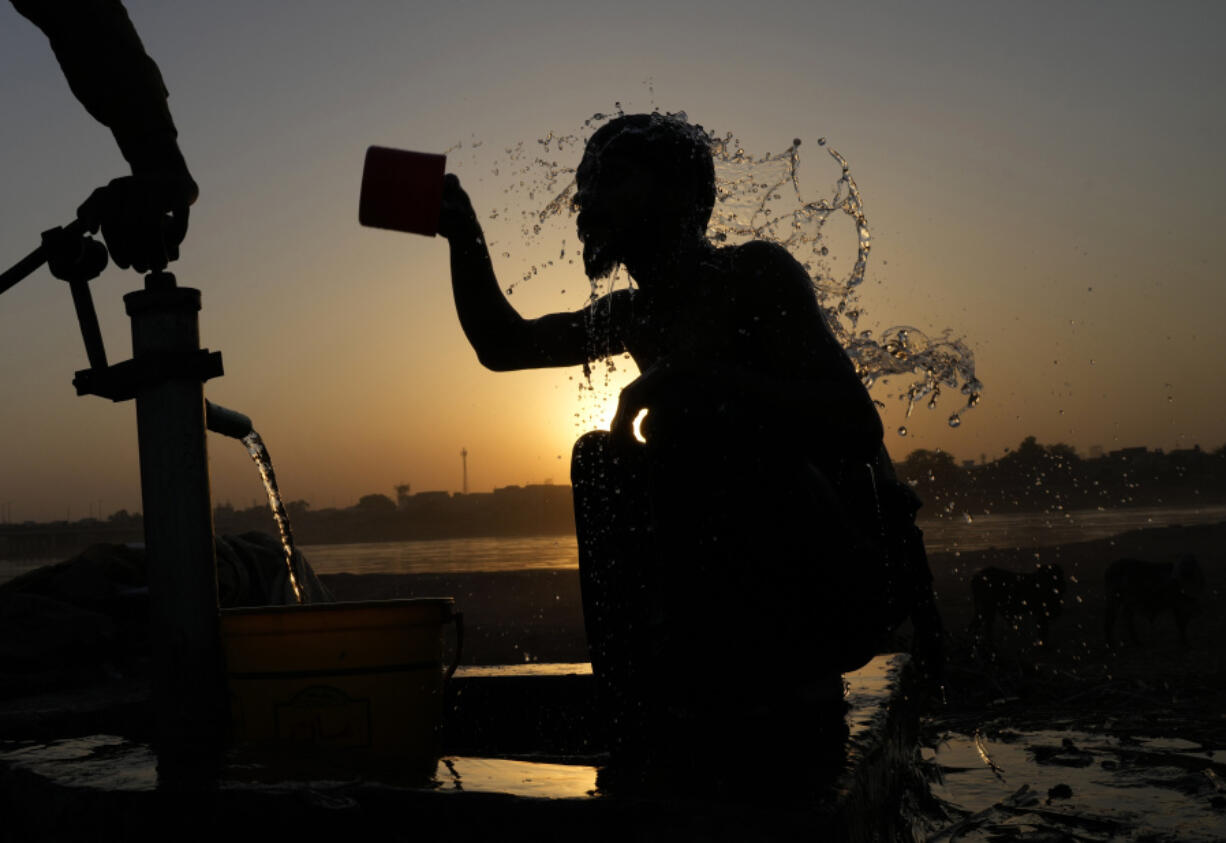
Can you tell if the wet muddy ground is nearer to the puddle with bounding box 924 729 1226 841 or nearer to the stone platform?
the puddle with bounding box 924 729 1226 841

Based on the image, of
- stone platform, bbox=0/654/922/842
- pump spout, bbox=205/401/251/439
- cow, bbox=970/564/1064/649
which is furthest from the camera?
cow, bbox=970/564/1064/649

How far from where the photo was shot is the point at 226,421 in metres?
2.68

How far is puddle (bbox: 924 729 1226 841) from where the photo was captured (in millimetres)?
2947

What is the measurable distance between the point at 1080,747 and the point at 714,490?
11.0 ft

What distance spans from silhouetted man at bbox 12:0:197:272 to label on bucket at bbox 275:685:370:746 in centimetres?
106

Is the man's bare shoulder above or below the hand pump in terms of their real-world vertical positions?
above

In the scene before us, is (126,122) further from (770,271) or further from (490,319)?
(770,271)

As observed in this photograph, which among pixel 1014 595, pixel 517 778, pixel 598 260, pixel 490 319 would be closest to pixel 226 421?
pixel 490 319

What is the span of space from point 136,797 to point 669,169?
1.59 meters

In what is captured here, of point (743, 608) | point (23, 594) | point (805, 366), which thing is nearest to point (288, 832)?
point (743, 608)

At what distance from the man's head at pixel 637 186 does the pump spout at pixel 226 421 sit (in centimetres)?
107

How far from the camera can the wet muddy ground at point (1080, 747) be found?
120 inches

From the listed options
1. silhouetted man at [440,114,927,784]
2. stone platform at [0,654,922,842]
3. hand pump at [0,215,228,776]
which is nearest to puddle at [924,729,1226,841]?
stone platform at [0,654,922,842]

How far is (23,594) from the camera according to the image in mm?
4164
